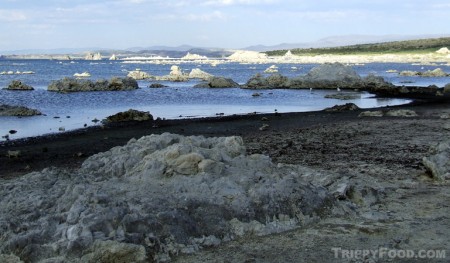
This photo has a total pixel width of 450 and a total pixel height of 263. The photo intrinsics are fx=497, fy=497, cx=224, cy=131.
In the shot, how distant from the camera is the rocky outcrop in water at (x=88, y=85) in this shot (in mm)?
58875

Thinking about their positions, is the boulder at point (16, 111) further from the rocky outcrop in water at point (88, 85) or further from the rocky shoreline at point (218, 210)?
the rocky outcrop in water at point (88, 85)

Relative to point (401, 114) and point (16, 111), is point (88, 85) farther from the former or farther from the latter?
point (401, 114)

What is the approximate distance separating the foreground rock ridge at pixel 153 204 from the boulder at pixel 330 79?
179 feet

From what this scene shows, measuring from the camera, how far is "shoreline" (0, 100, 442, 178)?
16119 mm

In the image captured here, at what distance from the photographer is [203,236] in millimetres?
7344

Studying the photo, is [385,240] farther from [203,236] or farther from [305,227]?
[203,236]

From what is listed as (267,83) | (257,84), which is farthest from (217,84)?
(267,83)

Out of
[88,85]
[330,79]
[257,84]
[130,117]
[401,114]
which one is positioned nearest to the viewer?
[401,114]

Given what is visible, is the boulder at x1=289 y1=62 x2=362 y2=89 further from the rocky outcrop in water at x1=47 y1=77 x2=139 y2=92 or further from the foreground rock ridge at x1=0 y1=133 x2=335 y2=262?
the foreground rock ridge at x1=0 y1=133 x2=335 y2=262

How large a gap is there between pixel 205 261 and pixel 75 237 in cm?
177

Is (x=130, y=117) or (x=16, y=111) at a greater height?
(x=130, y=117)

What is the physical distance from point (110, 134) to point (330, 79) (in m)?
47.4

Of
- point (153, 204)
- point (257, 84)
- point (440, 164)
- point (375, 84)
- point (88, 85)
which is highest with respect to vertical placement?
point (153, 204)

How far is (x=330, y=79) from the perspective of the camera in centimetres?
6519
